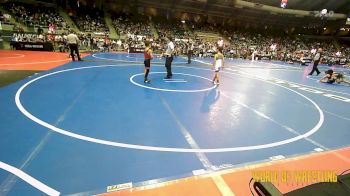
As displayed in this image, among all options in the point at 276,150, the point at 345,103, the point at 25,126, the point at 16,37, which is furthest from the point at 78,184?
the point at 16,37

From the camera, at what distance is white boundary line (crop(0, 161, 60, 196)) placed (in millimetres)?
3006

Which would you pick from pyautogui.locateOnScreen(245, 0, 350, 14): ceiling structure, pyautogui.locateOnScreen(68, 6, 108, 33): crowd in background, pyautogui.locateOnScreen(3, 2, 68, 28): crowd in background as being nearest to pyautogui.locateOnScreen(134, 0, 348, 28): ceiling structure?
pyautogui.locateOnScreen(245, 0, 350, 14): ceiling structure

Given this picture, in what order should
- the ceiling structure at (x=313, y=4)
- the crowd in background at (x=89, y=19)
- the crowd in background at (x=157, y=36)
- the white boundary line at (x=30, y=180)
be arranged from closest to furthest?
the white boundary line at (x=30, y=180)
the crowd in background at (x=157, y=36)
the crowd in background at (x=89, y=19)
the ceiling structure at (x=313, y=4)

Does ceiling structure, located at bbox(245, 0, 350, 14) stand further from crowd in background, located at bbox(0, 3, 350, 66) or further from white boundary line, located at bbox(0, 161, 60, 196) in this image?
white boundary line, located at bbox(0, 161, 60, 196)

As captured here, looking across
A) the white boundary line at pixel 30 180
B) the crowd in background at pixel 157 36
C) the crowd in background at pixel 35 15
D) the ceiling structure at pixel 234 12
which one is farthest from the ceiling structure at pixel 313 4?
the white boundary line at pixel 30 180

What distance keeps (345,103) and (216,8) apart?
34.5 meters

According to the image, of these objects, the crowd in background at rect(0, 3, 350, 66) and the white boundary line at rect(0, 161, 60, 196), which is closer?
Answer: the white boundary line at rect(0, 161, 60, 196)

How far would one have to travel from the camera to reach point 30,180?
126 inches

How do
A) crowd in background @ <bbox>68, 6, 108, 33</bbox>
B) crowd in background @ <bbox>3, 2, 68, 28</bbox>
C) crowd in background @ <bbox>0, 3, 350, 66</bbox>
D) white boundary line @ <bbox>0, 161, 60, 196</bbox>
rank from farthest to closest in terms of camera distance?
crowd in background @ <bbox>68, 6, 108, 33</bbox>, crowd in background @ <bbox>3, 2, 68, 28</bbox>, crowd in background @ <bbox>0, 3, 350, 66</bbox>, white boundary line @ <bbox>0, 161, 60, 196</bbox>

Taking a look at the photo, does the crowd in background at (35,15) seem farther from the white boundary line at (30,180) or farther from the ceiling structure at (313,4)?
the ceiling structure at (313,4)

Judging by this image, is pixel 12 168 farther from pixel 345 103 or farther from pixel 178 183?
pixel 345 103

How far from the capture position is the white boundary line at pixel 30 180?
3.01 m

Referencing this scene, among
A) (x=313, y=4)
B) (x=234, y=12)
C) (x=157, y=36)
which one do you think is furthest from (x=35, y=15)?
(x=313, y=4)

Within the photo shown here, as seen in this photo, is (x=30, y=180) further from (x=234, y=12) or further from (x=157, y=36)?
(x=234, y=12)
